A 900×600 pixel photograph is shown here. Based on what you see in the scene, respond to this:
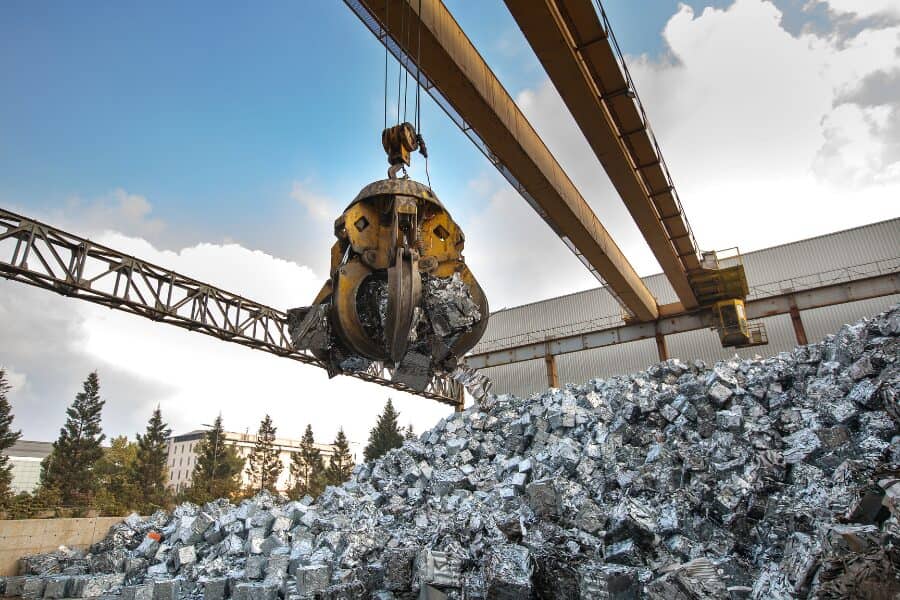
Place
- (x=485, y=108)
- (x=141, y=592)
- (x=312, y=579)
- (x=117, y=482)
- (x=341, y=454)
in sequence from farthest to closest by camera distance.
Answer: (x=341, y=454)
(x=117, y=482)
(x=485, y=108)
(x=141, y=592)
(x=312, y=579)

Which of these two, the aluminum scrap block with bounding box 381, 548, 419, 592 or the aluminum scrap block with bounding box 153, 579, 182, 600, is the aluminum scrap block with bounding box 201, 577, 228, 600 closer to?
the aluminum scrap block with bounding box 153, 579, 182, 600

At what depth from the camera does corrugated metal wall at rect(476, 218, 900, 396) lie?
57.0 feet

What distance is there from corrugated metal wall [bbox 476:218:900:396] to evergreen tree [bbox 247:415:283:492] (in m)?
21.4

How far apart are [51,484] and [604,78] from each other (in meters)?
33.4

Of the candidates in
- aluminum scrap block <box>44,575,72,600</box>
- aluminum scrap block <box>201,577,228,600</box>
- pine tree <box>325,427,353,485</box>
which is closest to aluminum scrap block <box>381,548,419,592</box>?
aluminum scrap block <box>201,577,228,600</box>

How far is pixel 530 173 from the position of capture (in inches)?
345

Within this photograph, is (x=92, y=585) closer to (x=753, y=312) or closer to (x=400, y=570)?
(x=400, y=570)

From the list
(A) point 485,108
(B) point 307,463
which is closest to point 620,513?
(A) point 485,108

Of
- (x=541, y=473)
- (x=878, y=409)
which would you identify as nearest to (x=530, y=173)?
(x=541, y=473)

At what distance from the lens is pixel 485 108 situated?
7258 millimetres

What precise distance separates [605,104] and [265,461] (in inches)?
1396

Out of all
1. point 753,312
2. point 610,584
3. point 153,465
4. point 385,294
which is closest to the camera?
point 385,294

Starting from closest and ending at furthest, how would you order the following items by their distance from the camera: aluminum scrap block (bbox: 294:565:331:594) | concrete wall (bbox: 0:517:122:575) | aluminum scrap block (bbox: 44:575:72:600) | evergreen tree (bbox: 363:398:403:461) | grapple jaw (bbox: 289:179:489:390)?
1. grapple jaw (bbox: 289:179:489:390)
2. aluminum scrap block (bbox: 294:565:331:594)
3. aluminum scrap block (bbox: 44:575:72:600)
4. concrete wall (bbox: 0:517:122:575)
5. evergreen tree (bbox: 363:398:403:461)

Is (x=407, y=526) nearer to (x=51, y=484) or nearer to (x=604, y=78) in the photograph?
(x=604, y=78)
